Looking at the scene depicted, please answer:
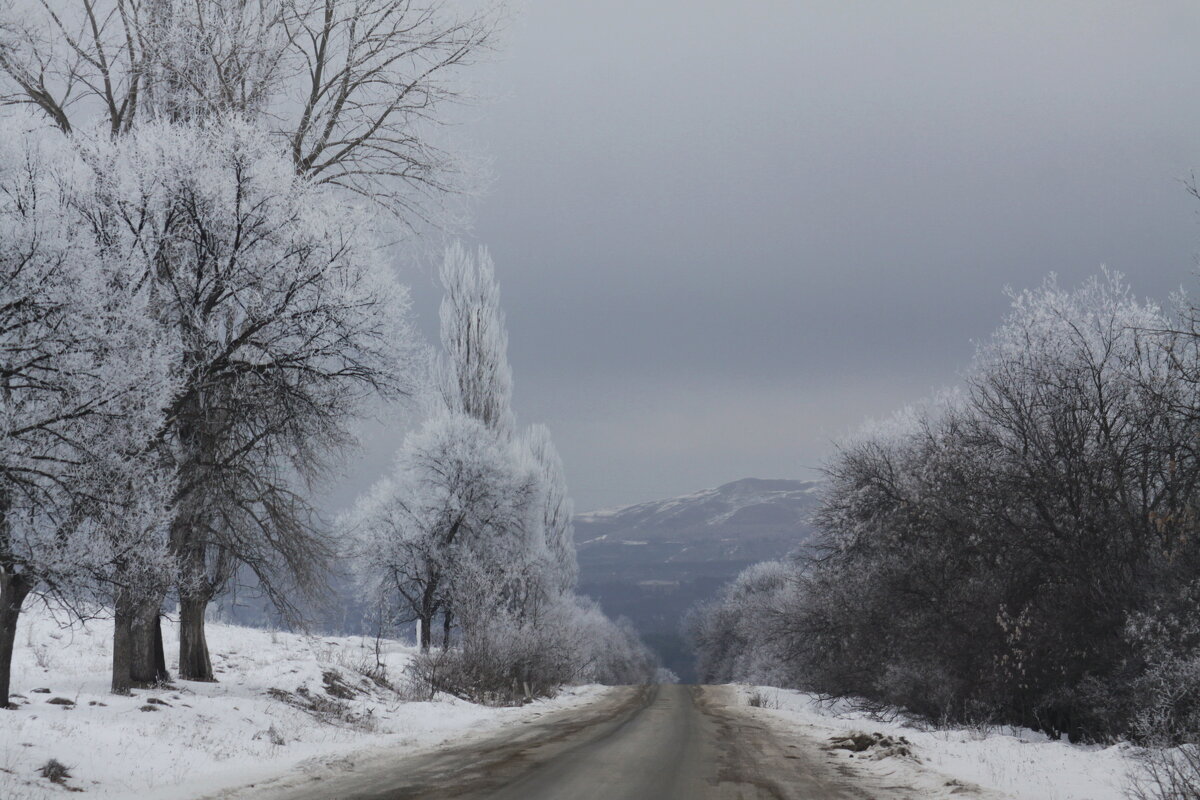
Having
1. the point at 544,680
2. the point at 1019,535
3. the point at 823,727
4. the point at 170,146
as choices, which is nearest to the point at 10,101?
the point at 170,146

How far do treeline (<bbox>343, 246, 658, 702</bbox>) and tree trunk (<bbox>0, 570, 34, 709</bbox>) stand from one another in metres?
13.5

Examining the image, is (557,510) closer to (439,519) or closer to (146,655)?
(439,519)

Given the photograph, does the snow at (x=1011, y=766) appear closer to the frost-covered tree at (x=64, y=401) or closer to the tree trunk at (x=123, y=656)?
the frost-covered tree at (x=64, y=401)

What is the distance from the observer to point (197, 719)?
37.2 ft

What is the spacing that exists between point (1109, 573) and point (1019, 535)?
205cm

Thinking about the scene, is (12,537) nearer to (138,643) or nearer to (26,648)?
(138,643)

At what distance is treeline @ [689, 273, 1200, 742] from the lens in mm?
13328

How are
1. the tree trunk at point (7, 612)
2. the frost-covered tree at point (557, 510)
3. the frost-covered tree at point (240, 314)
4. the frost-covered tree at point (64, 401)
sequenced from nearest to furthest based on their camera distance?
the frost-covered tree at point (64, 401) < the tree trunk at point (7, 612) < the frost-covered tree at point (240, 314) < the frost-covered tree at point (557, 510)

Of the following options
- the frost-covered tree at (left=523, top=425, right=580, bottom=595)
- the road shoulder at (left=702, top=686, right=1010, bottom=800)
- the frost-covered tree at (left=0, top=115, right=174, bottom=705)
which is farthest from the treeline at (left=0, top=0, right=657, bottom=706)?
the frost-covered tree at (left=523, top=425, right=580, bottom=595)

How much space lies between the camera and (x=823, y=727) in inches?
719

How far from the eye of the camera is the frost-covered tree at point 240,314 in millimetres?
11344

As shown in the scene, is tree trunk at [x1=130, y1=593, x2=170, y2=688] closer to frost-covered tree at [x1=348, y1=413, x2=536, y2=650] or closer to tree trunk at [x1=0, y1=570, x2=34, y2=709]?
tree trunk at [x1=0, y1=570, x2=34, y2=709]

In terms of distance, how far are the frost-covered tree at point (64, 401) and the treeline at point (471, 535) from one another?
49.3ft

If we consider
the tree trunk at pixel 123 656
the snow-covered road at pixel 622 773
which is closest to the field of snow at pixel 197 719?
the tree trunk at pixel 123 656
